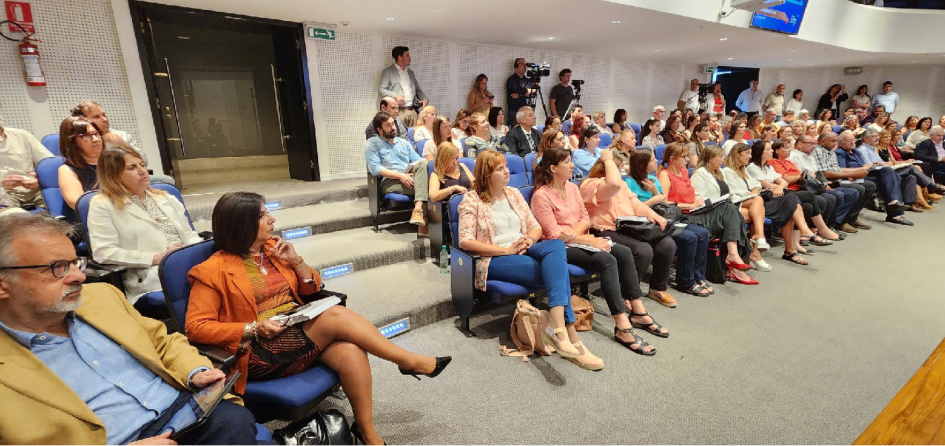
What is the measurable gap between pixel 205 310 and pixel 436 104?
553cm

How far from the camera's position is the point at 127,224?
6.40 ft

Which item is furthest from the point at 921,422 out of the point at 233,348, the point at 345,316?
the point at 233,348

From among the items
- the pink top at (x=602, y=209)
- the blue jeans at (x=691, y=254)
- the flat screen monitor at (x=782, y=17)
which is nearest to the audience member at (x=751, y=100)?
the flat screen monitor at (x=782, y=17)

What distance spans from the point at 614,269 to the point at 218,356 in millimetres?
2037

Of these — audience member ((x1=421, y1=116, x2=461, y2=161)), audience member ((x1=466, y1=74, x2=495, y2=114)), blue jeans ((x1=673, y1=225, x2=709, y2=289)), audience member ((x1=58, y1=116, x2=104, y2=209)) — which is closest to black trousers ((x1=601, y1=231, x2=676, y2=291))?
blue jeans ((x1=673, y1=225, x2=709, y2=289))

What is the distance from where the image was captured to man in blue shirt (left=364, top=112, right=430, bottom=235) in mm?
3574

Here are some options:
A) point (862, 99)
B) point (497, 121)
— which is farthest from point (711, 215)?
point (862, 99)

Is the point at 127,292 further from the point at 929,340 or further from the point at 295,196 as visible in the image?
the point at 929,340

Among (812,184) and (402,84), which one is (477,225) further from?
(812,184)

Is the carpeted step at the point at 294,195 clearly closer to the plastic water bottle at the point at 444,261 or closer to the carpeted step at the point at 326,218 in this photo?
the carpeted step at the point at 326,218

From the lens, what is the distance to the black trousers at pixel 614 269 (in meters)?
2.47

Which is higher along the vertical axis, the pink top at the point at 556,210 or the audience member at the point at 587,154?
the audience member at the point at 587,154

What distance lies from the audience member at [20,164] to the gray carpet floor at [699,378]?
2.44m

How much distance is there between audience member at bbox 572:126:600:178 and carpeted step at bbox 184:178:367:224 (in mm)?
2467
